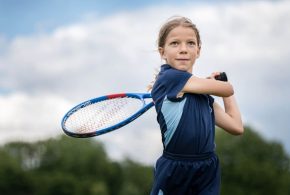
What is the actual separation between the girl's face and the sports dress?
4.8 inches

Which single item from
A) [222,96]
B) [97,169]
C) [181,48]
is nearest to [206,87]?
[222,96]

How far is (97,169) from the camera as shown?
8350cm

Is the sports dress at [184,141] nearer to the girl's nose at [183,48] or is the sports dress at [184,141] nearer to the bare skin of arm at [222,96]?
the bare skin of arm at [222,96]

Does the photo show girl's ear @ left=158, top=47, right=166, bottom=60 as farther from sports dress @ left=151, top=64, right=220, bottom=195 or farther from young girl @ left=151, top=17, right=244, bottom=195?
sports dress @ left=151, top=64, right=220, bottom=195

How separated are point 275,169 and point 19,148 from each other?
30.3 metres

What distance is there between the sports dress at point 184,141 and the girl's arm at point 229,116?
0.37 m

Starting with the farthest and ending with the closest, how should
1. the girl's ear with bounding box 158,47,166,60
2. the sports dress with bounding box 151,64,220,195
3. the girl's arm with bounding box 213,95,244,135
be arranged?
the girl's arm with bounding box 213,95,244,135
the girl's ear with bounding box 158,47,166,60
the sports dress with bounding box 151,64,220,195

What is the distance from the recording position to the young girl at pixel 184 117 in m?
7.54

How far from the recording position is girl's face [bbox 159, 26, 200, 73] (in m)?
7.71

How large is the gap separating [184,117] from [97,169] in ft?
252

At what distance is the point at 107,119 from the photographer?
9742 mm

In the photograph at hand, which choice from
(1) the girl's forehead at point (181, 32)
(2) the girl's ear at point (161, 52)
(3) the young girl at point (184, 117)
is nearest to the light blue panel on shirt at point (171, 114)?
(3) the young girl at point (184, 117)

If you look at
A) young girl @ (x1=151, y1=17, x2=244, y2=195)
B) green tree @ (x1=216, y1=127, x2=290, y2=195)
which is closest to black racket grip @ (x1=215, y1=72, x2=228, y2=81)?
young girl @ (x1=151, y1=17, x2=244, y2=195)

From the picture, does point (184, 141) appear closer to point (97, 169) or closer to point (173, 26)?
point (173, 26)
